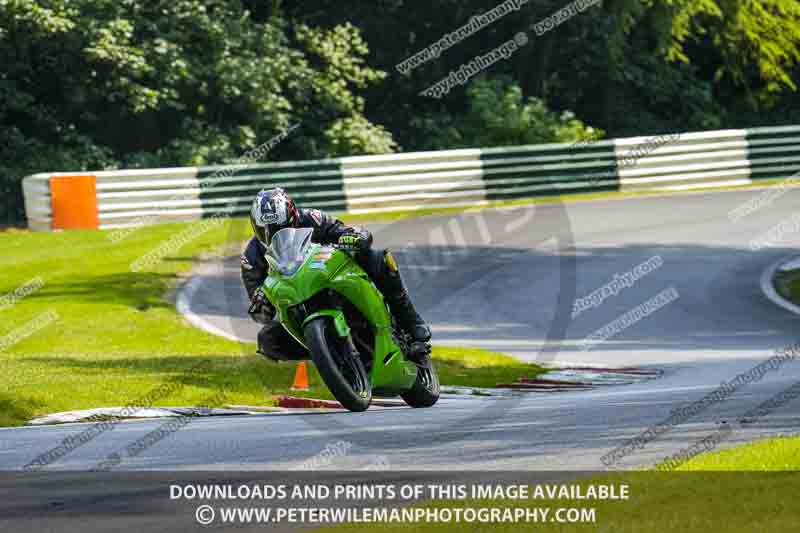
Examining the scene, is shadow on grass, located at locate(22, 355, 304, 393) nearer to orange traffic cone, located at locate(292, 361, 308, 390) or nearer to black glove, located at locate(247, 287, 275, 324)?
orange traffic cone, located at locate(292, 361, 308, 390)

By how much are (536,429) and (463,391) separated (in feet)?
15.8

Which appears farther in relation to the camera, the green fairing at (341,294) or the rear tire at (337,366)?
the green fairing at (341,294)

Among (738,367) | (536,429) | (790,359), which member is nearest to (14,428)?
(536,429)

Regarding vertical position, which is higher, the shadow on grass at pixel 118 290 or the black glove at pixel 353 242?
the black glove at pixel 353 242

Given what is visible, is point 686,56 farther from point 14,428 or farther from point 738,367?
point 14,428

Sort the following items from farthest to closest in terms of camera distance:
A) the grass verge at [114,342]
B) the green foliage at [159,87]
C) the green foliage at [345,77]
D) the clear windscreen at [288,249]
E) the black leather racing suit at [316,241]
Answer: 1. the green foliage at [345,77]
2. the green foliage at [159,87]
3. the grass verge at [114,342]
4. the black leather racing suit at [316,241]
5. the clear windscreen at [288,249]

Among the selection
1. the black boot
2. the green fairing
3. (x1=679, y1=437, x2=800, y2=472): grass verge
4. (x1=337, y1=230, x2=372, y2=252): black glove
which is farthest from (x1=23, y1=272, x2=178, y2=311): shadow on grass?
(x1=679, y1=437, x2=800, y2=472): grass verge

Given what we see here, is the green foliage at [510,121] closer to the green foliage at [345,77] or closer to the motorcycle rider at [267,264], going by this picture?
the green foliage at [345,77]

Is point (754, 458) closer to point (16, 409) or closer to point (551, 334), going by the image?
A: point (16, 409)

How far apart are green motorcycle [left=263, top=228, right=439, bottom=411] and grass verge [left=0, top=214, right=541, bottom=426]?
3593mm

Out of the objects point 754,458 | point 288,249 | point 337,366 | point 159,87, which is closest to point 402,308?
point 337,366

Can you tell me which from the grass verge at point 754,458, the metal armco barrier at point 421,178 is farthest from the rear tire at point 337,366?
the metal armco barrier at point 421,178

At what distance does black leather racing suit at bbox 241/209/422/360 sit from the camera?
36.5 feet

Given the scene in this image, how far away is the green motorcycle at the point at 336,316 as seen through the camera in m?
10.5
